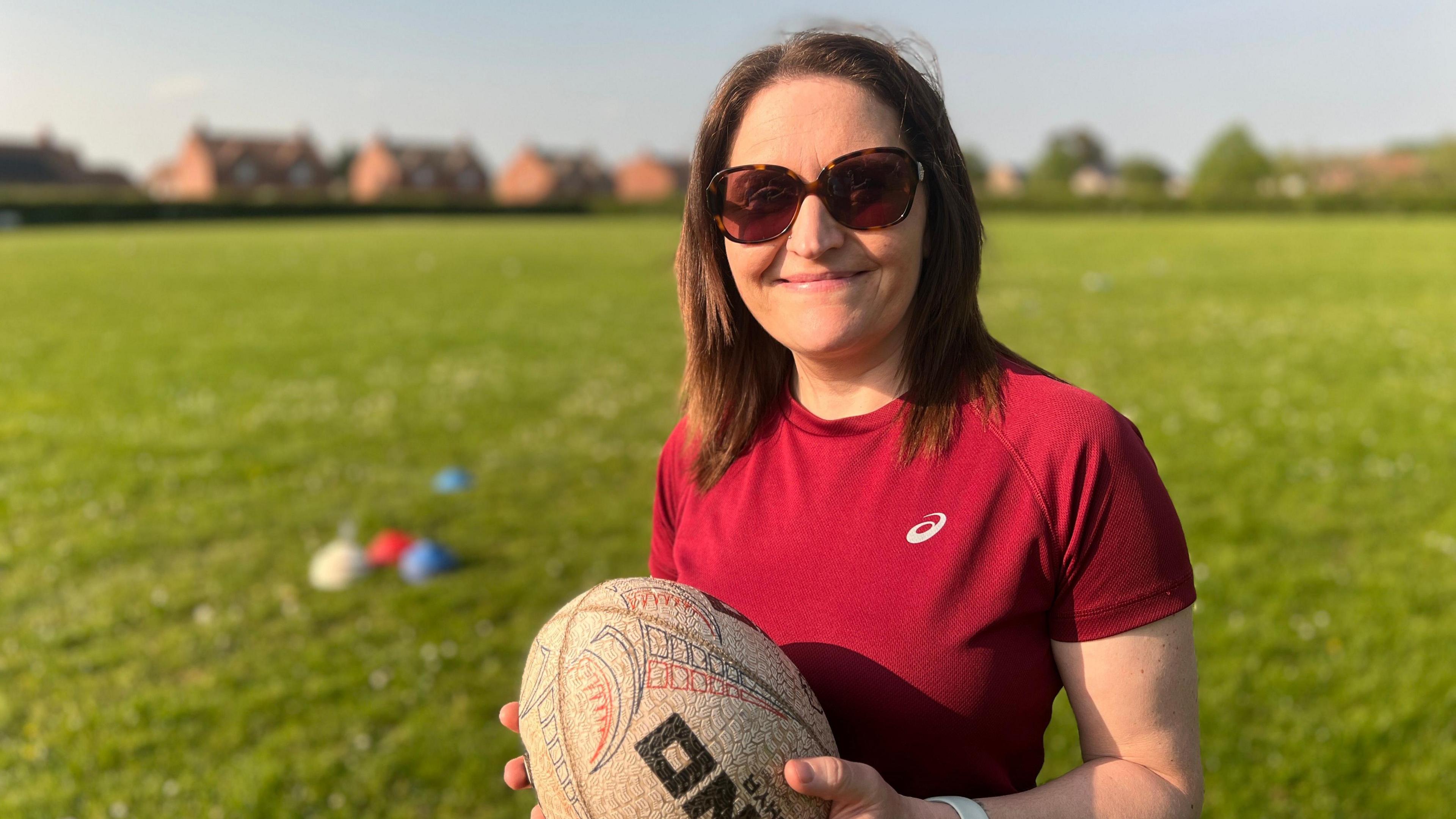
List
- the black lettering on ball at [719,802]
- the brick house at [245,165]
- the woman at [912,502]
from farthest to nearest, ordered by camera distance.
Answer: the brick house at [245,165] → the woman at [912,502] → the black lettering on ball at [719,802]

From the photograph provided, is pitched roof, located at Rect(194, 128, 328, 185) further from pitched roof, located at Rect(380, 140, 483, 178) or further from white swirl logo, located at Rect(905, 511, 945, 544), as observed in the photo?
white swirl logo, located at Rect(905, 511, 945, 544)

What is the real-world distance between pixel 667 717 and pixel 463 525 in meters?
6.31

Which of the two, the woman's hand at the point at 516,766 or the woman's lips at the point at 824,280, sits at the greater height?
the woman's lips at the point at 824,280

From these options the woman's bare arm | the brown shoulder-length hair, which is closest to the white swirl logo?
the brown shoulder-length hair

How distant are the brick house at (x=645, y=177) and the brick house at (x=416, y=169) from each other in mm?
15122

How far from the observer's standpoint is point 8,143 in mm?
86625

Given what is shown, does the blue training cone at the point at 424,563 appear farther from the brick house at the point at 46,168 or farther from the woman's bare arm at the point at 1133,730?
the brick house at the point at 46,168

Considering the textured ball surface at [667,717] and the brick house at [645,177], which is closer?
the textured ball surface at [667,717]

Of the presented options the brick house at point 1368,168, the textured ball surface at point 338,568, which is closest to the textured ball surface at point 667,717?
the textured ball surface at point 338,568

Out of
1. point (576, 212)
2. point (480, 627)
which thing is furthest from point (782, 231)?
point (576, 212)

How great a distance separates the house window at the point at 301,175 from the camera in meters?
97.6

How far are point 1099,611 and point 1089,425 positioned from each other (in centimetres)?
35

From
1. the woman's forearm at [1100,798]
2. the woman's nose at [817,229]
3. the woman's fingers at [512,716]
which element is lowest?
the woman's fingers at [512,716]

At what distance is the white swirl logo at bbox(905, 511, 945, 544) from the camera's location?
1.99 meters
